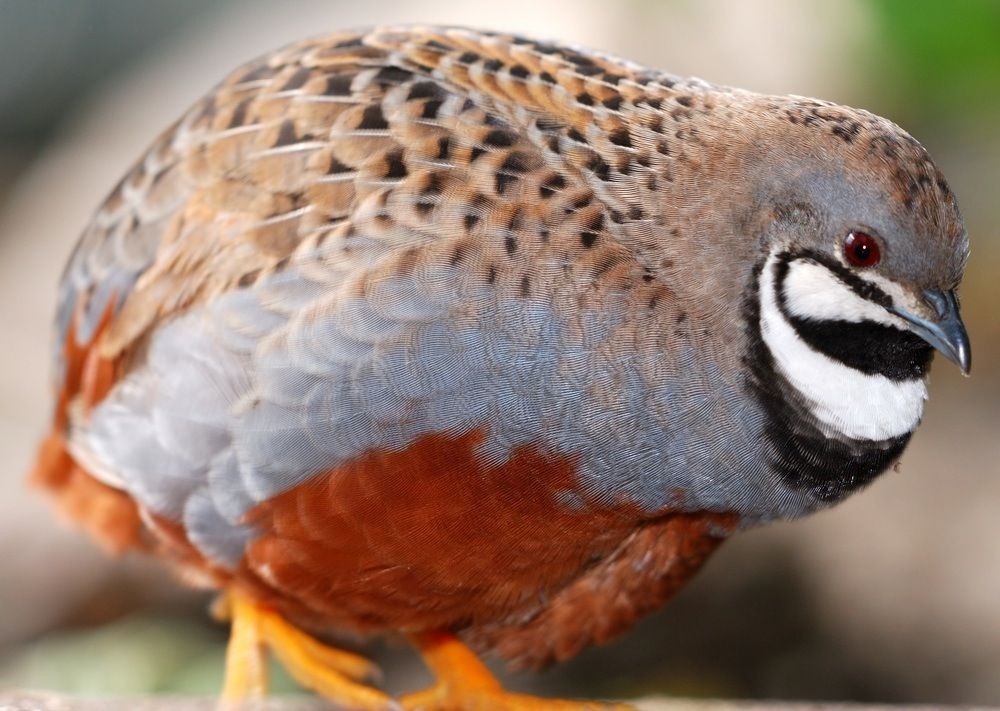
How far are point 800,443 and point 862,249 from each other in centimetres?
49

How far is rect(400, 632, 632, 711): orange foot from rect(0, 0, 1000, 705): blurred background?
4.37 feet

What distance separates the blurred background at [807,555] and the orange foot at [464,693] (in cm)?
133

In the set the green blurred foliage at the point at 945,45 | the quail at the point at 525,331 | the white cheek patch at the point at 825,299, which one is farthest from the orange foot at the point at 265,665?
the green blurred foliage at the point at 945,45

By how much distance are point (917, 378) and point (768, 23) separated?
418cm

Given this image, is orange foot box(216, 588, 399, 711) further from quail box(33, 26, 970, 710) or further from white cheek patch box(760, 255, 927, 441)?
white cheek patch box(760, 255, 927, 441)

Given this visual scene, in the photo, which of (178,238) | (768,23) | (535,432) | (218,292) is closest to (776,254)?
(535,432)

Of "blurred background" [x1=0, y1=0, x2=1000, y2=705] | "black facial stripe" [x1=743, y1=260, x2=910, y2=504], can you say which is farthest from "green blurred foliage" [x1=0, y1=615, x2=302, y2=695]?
"black facial stripe" [x1=743, y1=260, x2=910, y2=504]

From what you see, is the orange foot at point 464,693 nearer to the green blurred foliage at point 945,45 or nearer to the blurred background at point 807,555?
the blurred background at point 807,555

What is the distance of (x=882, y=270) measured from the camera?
2.62m

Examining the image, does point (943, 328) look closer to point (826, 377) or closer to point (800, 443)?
point (826, 377)

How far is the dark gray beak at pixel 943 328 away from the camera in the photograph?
262 centimetres

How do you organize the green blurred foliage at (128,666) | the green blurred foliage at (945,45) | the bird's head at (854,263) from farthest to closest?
the green blurred foliage at (945,45), the green blurred foliage at (128,666), the bird's head at (854,263)

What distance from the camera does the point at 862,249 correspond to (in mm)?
2619

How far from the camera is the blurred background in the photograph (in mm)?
5176
